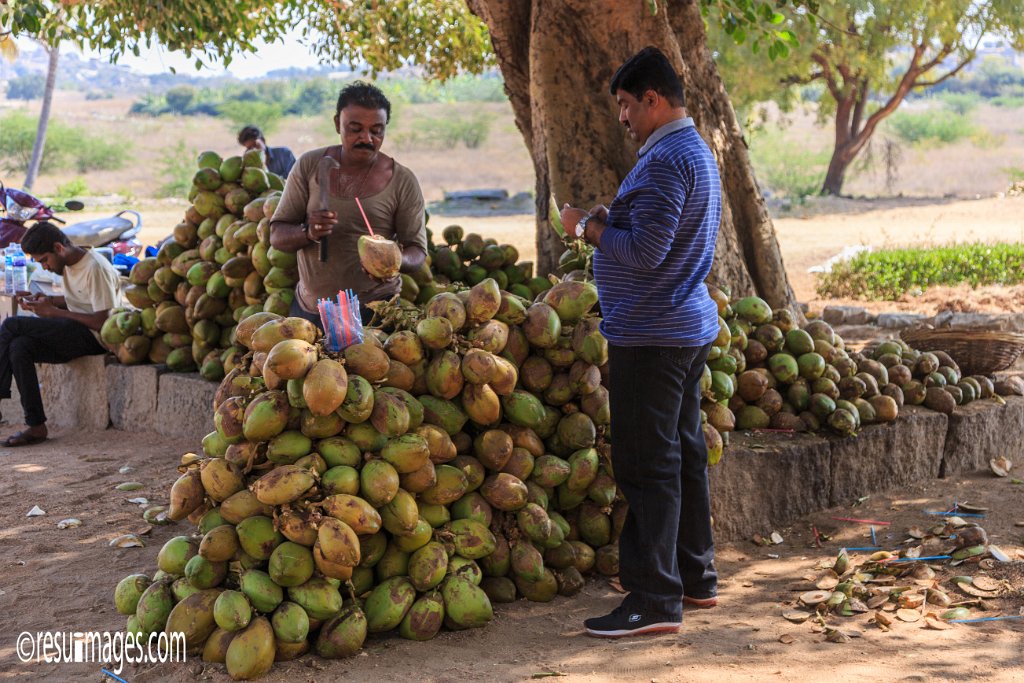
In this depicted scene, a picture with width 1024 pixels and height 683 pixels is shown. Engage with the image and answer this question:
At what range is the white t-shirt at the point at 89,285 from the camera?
20.4 ft

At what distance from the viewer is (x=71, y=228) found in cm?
850

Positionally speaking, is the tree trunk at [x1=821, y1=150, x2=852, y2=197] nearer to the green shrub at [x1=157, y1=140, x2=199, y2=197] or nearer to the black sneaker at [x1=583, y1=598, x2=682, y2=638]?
the green shrub at [x1=157, y1=140, x2=199, y2=197]

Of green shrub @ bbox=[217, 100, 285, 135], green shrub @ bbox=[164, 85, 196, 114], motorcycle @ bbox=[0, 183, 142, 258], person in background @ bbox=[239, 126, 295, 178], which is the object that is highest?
green shrub @ bbox=[164, 85, 196, 114]

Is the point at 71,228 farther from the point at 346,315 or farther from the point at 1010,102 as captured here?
the point at 1010,102

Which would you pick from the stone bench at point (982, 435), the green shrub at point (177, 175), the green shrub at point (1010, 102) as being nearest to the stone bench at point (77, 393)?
the stone bench at point (982, 435)

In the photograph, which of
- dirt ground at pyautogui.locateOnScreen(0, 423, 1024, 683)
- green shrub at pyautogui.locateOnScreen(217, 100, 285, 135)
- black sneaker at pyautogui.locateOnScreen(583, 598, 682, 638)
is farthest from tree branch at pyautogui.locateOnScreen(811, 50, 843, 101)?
green shrub at pyautogui.locateOnScreen(217, 100, 285, 135)

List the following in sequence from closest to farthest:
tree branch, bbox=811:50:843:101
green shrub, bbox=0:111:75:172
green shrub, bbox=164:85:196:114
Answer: tree branch, bbox=811:50:843:101
green shrub, bbox=0:111:75:172
green shrub, bbox=164:85:196:114

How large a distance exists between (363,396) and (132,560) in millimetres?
1455

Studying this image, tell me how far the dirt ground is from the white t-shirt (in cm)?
157

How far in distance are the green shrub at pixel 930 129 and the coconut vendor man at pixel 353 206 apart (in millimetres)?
40148

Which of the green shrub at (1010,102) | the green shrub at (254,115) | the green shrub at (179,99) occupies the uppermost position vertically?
the green shrub at (179,99)

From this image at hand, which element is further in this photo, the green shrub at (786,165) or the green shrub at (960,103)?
the green shrub at (960,103)

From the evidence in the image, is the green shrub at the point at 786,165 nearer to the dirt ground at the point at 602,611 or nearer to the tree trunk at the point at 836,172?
the tree trunk at the point at 836,172

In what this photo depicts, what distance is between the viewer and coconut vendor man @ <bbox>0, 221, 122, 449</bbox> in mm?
6059
